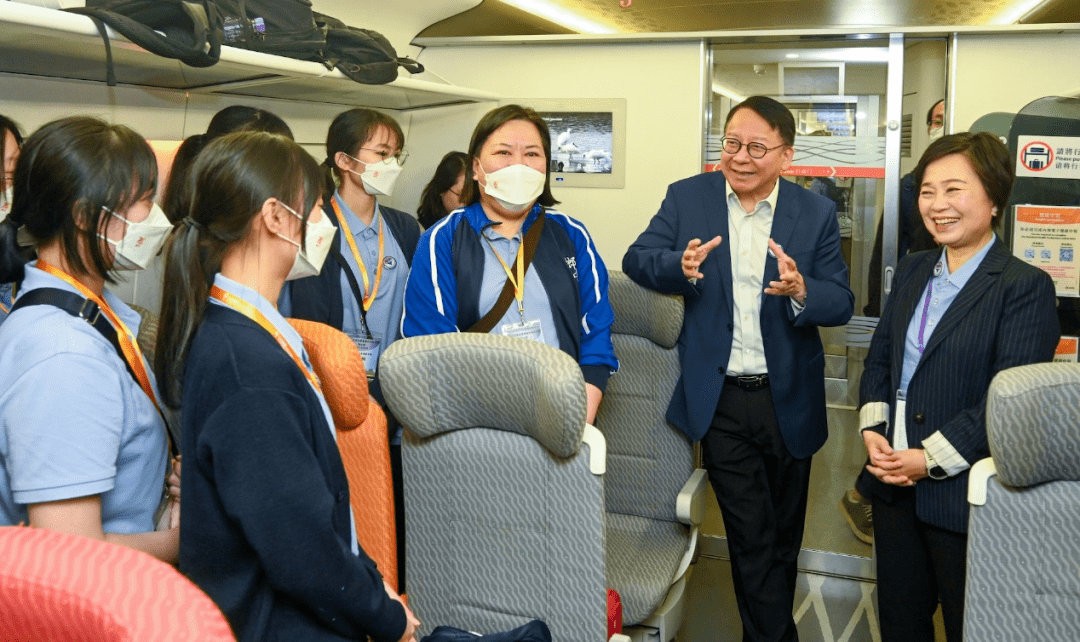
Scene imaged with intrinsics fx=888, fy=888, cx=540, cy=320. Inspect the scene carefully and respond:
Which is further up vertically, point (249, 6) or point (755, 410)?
point (249, 6)

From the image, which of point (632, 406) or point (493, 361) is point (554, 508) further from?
point (632, 406)

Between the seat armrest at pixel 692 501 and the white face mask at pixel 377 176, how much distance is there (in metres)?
1.48

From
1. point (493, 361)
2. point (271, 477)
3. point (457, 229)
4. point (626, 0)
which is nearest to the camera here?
point (271, 477)

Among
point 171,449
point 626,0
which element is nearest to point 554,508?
point 171,449

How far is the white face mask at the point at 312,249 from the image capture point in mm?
1589

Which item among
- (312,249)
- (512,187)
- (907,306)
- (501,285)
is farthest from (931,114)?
(312,249)

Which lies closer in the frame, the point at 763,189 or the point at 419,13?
the point at 763,189

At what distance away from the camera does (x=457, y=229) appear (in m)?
2.70

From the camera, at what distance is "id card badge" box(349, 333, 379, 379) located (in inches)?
116

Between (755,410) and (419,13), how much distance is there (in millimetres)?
2897

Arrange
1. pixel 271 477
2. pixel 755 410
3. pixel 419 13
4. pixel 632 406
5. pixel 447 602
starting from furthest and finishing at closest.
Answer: pixel 419 13
pixel 632 406
pixel 755 410
pixel 447 602
pixel 271 477

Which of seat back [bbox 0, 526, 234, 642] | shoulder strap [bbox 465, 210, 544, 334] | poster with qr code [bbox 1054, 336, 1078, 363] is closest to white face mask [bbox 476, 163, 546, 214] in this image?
shoulder strap [bbox 465, 210, 544, 334]

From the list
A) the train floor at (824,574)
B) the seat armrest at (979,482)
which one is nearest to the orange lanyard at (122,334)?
the seat armrest at (979,482)

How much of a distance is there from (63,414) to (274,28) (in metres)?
2.08
